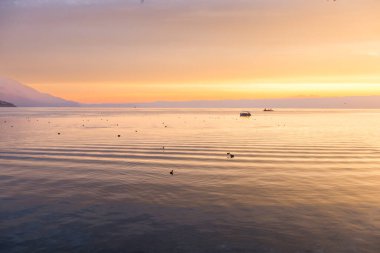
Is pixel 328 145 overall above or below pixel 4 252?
above

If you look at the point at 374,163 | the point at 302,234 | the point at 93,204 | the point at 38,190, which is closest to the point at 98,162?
the point at 38,190

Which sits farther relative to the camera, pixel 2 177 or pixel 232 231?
pixel 2 177

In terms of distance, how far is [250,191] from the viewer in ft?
68.8

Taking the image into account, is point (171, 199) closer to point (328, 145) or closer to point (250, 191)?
point (250, 191)

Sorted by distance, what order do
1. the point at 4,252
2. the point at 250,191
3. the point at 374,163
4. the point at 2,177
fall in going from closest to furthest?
the point at 4,252, the point at 250,191, the point at 2,177, the point at 374,163

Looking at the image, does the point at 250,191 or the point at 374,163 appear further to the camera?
the point at 374,163

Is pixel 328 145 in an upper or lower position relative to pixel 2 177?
upper

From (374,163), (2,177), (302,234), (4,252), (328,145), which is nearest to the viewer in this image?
(4,252)

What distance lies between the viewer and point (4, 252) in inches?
493

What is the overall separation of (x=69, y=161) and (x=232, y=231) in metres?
21.6

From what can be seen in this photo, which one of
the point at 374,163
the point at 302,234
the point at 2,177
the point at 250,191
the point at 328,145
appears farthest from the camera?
the point at 328,145

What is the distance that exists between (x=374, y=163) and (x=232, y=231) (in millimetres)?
21649

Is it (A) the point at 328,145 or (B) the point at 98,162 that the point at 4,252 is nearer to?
(B) the point at 98,162

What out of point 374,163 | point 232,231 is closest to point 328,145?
point 374,163
